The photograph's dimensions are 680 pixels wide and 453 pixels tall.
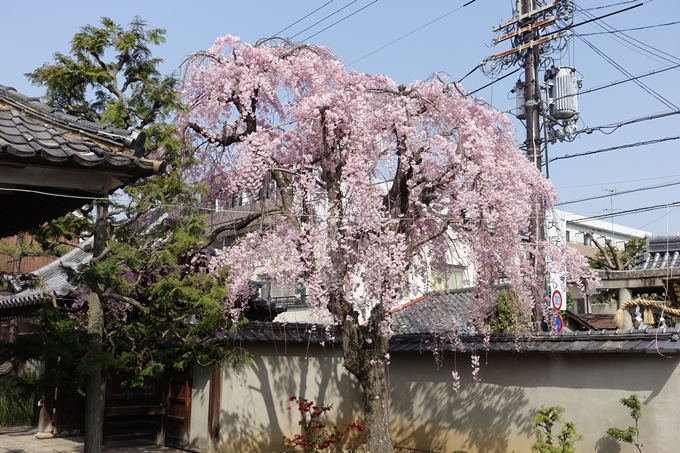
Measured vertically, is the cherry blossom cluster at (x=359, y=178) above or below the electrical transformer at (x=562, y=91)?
below

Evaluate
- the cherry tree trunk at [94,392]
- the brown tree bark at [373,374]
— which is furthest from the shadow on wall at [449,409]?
the cherry tree trunk at [94,392]

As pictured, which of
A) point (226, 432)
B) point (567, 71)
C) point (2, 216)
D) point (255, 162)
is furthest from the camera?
point (567, 71)

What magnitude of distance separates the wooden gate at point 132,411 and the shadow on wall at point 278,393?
7.66 feet

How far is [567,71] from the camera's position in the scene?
16.7 metres

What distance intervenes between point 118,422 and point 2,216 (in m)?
10.2

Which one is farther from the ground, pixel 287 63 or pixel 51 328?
pixel 287 63

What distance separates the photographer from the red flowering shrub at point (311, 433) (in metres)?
14.4

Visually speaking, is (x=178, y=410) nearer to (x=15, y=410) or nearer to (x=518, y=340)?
(x=15, y=410)

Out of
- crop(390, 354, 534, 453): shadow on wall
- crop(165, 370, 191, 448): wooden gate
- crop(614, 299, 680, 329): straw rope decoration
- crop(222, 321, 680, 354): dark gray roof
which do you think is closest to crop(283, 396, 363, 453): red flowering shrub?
crop(390, 354, 534, 453): shadow on wall

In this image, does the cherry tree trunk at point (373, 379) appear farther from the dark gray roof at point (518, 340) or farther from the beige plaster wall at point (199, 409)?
the beige plaster wall at point (199, 409)

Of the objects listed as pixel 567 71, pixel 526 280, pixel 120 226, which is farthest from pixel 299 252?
pixel 567 71

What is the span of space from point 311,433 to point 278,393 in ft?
4.02

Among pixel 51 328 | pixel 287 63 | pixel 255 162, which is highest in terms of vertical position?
pixel 287 63

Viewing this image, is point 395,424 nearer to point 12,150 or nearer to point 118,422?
point 118,422
